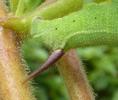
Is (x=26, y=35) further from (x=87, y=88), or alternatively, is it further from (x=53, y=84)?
(x=53, y=84)

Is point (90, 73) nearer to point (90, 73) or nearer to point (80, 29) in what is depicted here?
point (90, 73)

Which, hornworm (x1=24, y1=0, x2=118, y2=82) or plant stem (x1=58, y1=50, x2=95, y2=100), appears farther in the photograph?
plant stem (x1=58, y1=50, x2=95, y2=100)

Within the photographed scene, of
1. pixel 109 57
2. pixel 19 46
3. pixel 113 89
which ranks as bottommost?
pixel 113 89

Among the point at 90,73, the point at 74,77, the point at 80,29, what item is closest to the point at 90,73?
the point at 90,73

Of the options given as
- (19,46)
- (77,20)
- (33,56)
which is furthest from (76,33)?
(33,56)

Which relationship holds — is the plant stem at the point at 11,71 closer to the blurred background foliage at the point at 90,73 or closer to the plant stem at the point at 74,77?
the plant stem at the point at 74,77

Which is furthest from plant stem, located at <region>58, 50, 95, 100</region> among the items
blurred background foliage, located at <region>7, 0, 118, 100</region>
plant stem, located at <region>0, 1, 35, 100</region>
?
blurred background foliage, located at <region>7, 0, 118, 100</region>

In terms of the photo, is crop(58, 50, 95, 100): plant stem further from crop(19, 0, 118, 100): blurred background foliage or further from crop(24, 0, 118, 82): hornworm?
crop(19, 0, 118, 100): blurred background foliage
